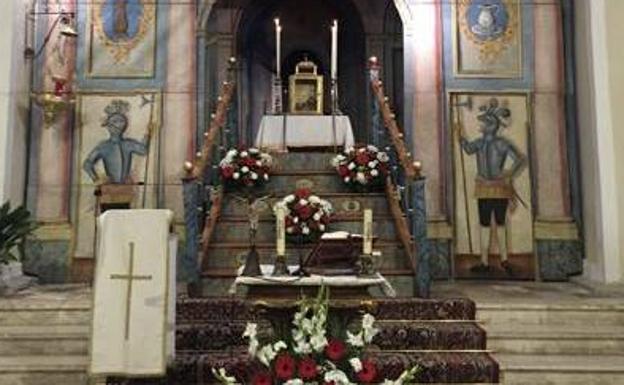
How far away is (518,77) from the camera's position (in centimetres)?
816

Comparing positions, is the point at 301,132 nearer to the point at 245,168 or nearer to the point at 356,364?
the point at 245,168

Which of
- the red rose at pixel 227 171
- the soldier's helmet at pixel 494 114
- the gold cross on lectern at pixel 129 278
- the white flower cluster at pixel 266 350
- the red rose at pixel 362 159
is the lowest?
the white flower cluster at pixel 266 350

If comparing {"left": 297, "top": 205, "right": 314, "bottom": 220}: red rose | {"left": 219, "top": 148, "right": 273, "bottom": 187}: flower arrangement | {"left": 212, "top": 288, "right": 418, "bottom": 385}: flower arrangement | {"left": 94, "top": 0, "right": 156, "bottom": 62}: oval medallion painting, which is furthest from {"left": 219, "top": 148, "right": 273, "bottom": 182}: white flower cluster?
{"left": 212, "top": 288, "right": 418, "bottom": 385}: flower arrangement

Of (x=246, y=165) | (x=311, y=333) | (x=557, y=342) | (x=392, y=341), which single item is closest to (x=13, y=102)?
(x=246, y=165)

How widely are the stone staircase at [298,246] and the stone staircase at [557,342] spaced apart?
0.97 meters

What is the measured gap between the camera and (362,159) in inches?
282

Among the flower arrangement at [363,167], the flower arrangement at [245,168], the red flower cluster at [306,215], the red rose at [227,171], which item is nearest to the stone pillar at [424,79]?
the flower arrangement at [363,167]

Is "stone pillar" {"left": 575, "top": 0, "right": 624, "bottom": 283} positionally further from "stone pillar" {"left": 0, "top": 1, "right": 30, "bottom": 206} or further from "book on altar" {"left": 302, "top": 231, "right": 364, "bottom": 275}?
"stone pillar" {"left": 0, "top": 1, "right": 30, "bottom": 206}

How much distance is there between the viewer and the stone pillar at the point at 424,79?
8195 millimetres

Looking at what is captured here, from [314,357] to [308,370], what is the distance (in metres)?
0.11

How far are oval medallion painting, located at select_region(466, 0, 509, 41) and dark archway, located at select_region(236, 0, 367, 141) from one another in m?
2.65

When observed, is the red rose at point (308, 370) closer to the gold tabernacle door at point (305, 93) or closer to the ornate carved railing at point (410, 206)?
the ornate carved railing at point (410, 206)

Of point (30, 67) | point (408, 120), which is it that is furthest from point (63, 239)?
point (408, 120)

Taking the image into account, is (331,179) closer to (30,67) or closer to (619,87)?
(619,87)
